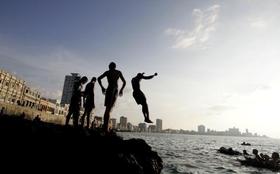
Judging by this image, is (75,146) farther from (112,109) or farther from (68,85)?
(68,85)

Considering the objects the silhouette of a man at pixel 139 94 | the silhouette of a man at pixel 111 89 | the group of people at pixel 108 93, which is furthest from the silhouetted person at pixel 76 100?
the silhouette of a man at pixel 139 94

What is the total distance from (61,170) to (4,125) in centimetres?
245

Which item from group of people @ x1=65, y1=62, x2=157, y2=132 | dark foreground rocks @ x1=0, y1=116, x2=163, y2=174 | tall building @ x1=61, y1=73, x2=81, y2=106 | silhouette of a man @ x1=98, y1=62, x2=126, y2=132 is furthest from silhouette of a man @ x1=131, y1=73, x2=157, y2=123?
tall building @ x1=61, y1=73, x2=81, y2=106

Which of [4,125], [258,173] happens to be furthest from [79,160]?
[258,173]

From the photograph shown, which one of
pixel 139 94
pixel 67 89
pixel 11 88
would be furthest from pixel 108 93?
pixel 67 89

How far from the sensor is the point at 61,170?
6473mm

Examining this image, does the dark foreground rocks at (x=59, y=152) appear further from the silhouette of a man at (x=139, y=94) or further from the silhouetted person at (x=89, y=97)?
the silhouetted person at (x=89, y=97)

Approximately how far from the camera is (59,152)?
269 inches

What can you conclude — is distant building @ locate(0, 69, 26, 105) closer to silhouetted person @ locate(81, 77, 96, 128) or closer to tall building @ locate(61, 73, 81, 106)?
silhouetted person @ locate(81, 77, 96, 128)

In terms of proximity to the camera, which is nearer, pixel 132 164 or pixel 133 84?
pixel 132 164

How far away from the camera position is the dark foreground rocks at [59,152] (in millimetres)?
6402

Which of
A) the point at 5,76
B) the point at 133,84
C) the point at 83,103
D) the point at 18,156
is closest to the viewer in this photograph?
the point at 18,156

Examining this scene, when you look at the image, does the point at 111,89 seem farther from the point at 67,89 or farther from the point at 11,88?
the point at 67,89

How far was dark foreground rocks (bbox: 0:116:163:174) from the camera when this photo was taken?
252 inches
